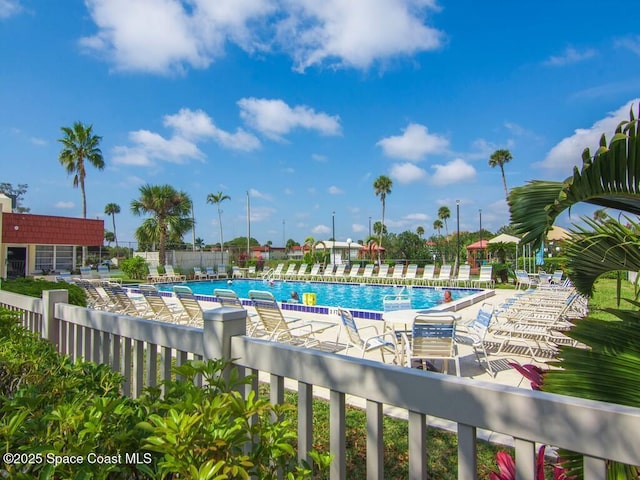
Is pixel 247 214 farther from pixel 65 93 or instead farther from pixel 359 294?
pixel 65 93

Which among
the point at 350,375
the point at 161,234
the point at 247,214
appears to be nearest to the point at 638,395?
the point at 350,375

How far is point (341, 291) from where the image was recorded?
18.3 m

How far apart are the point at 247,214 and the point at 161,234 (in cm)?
1157

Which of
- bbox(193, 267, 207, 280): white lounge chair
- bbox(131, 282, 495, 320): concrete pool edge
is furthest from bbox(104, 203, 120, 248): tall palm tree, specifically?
bbox(131, 282, 495, 320): concrete pool edge

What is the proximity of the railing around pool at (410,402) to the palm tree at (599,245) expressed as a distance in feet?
0.65

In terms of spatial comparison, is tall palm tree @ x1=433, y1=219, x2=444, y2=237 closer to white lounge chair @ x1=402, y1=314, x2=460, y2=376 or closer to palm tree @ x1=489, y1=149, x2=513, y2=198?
palm tree @ x1=489, y1=149, x2=513, y2=198

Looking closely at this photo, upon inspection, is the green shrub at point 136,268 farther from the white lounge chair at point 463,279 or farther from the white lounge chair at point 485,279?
the white lounge chair at point 485,279

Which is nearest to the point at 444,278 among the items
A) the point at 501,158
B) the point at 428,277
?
the point at 428,277

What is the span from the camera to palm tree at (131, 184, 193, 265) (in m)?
25.2

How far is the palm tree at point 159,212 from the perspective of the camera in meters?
25.2

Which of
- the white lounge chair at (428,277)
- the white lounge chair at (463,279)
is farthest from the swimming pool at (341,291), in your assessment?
the white lounge chair at (463,279)

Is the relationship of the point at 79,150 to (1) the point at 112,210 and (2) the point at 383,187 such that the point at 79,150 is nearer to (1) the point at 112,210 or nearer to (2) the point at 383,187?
(2) the point at 383,187

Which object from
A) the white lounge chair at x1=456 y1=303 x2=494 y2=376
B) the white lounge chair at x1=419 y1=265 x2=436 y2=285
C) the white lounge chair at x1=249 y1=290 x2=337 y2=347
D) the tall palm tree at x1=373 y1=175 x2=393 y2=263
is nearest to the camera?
the white lounge chair at x1=456 y1=303 x2=494 y2=376

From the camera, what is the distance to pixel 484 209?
35.4 meters
